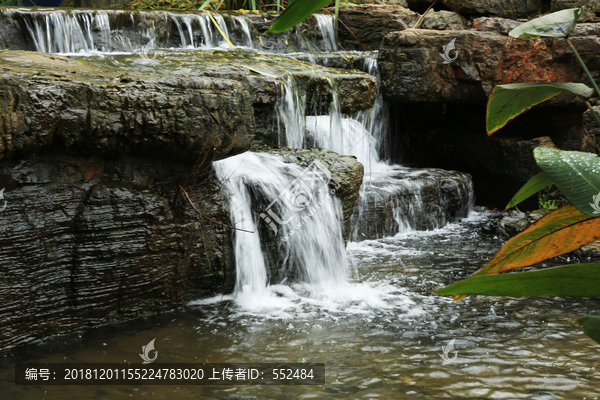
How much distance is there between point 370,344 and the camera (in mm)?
2986

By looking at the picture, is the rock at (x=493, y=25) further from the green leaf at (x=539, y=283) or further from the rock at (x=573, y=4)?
the green leaf at (x=539, y=283)

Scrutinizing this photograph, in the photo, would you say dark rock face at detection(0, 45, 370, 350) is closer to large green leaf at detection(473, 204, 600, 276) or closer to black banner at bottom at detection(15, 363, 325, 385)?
black banner at bottom at detection(15, 363, 325, 385)

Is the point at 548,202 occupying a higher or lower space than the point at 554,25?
lower

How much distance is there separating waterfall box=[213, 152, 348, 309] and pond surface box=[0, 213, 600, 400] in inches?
6.1

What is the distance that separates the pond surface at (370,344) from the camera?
244cm

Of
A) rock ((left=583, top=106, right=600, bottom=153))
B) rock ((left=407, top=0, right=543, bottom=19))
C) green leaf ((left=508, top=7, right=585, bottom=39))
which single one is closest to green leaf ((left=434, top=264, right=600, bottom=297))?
green leaf ((left=508, top=7, right=585, bottom=39))

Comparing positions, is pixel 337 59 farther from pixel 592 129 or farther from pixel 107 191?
pixel 107 191

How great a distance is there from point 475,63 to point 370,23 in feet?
8.48

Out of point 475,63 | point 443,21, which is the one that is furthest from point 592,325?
point 443,21

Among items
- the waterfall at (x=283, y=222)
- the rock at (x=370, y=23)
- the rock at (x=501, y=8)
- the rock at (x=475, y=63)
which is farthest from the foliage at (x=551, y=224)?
the rock at (x=501, y=8)

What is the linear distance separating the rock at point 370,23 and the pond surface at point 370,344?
5.55 m

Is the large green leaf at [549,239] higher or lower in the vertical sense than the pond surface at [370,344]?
higher

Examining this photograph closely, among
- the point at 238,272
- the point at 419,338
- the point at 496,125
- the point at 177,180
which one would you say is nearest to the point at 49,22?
the point at 177,180

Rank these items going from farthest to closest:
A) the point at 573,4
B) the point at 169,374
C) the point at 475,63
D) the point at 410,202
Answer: the point at 573,4
the point at 475,63
the point at 410,202
the point at 169,374
